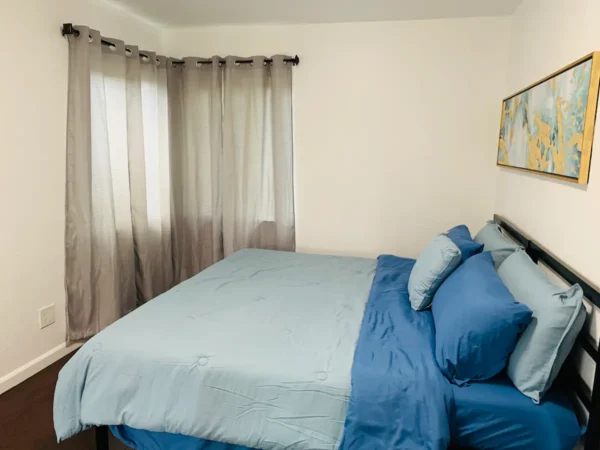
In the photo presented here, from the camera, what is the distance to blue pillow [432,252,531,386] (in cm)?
154

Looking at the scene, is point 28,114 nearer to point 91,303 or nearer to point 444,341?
point 91,303

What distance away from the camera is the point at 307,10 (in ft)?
10.3

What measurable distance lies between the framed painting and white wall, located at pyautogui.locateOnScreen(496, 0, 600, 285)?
0.19 feet

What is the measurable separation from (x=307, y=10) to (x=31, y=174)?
6.93ft

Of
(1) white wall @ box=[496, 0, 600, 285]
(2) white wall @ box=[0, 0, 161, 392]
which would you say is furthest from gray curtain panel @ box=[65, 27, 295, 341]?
(1) white wall @ box=[496, 0, 600, 285]

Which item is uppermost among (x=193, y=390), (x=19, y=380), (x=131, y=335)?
(x=131, y=335)

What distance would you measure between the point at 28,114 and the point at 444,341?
8.09ft

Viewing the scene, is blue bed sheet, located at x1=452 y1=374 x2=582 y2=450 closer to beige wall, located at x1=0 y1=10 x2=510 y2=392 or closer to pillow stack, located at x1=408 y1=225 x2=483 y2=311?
pillow stack, located at x1=408 y1=225 x2=483 y2=311

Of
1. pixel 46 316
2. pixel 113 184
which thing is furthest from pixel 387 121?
pixel 46 316

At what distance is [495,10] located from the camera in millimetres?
3055

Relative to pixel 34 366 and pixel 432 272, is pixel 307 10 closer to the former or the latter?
pixel 432 272

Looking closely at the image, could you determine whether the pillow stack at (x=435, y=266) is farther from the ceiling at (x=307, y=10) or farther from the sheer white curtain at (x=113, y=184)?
the sheer white curtain at (x=113, y=184)

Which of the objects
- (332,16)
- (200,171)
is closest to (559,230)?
(332,16)

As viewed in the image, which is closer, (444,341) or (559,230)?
(444,341)
